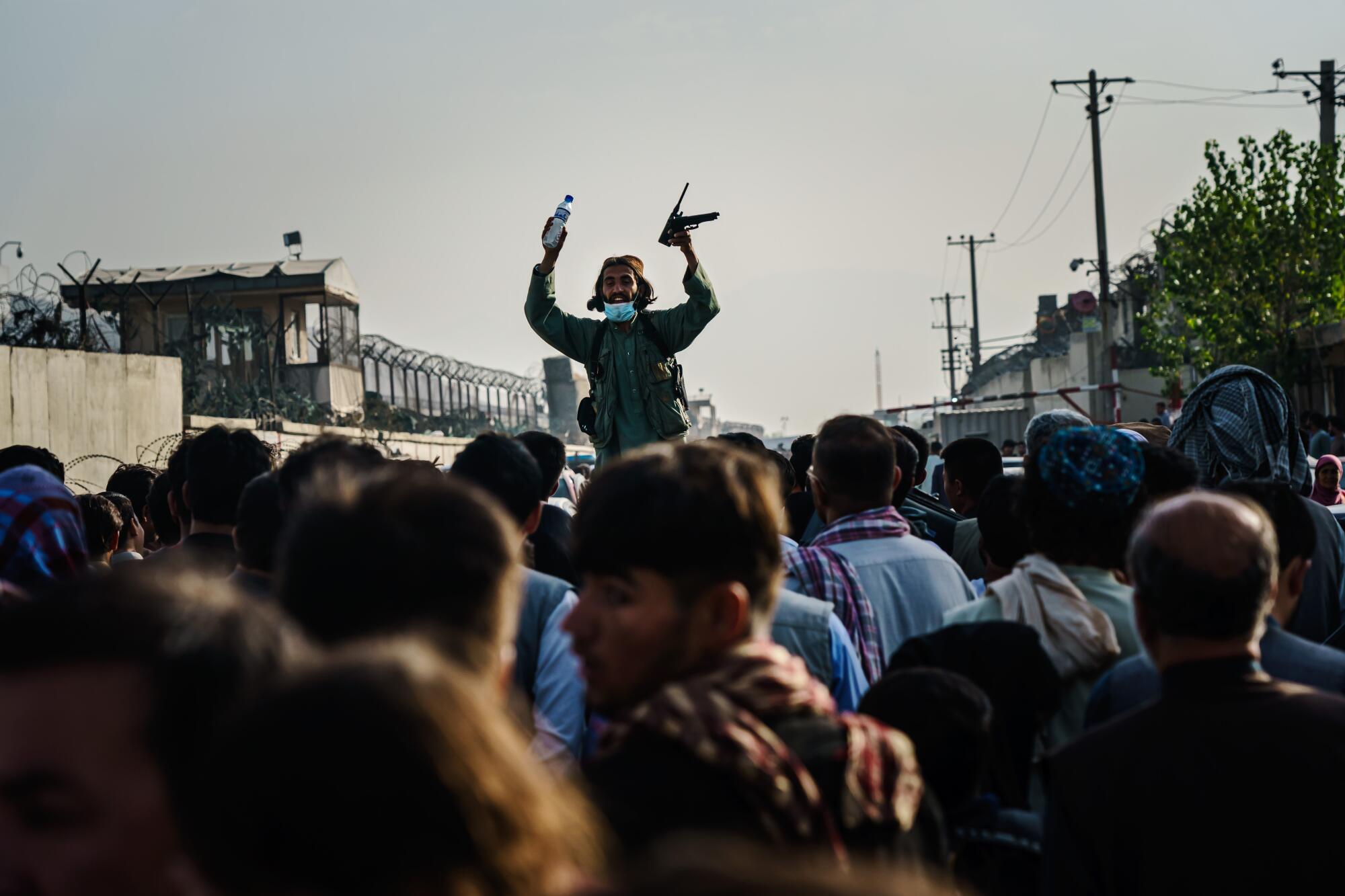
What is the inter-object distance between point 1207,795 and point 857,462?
1851 mm

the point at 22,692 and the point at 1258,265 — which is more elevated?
the point at 1258,265

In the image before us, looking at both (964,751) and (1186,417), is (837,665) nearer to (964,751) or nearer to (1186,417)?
(964,751)

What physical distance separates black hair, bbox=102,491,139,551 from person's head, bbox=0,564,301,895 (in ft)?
16.0

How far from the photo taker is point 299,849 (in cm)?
97

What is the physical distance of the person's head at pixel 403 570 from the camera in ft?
6.19

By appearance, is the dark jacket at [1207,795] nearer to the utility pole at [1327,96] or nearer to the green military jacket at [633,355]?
the green military jacket at [633,355]

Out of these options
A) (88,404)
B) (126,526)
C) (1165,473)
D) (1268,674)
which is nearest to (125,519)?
(126,526)

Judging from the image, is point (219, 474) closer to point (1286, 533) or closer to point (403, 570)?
point (403, 570)

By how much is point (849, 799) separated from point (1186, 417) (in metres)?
4.83

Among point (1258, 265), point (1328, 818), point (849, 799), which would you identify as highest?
point (1258, 265)

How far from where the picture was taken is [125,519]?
615 centimetres

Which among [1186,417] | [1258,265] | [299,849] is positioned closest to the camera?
[299,849]

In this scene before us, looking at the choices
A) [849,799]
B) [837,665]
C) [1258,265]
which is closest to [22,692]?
[849,799]

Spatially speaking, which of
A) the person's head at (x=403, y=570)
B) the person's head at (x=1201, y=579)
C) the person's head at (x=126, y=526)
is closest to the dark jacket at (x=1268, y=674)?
the person's head at (x=1201, y=579)
